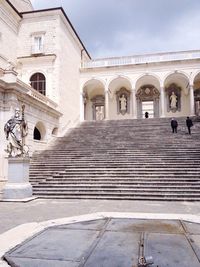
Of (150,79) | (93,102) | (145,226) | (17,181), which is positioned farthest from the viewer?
(93,102)

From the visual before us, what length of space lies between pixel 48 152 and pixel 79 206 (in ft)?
29.4

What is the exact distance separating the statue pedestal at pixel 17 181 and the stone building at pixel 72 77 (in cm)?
571

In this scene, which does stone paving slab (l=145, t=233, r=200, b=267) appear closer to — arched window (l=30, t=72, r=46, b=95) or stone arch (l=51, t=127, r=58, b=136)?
stone arch (l=51, t=127, r=58, b=136)

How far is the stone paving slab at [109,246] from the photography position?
10.8 feet

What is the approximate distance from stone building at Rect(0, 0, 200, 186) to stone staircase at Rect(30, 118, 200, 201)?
2.80 metres

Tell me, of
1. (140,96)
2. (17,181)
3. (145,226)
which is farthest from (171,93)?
(145,226)

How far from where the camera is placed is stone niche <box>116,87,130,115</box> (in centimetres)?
2919

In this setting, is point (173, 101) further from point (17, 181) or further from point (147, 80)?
point (17, 181)

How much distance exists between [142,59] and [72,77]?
23.3 feet

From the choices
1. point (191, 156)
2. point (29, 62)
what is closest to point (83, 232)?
point (191, 156)

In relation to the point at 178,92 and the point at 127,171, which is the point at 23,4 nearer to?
the point at 178,92

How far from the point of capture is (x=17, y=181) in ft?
33.7

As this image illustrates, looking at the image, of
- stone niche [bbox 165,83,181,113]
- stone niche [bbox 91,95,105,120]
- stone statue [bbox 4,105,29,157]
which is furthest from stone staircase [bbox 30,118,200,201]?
stone niche [bbox 91,95,105,120]

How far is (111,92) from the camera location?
2922cm
